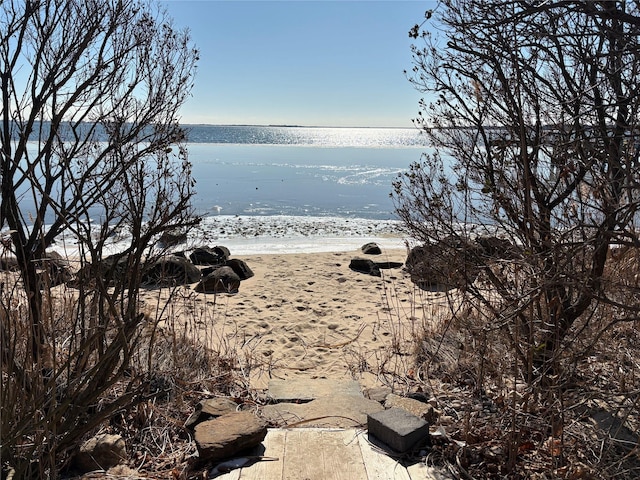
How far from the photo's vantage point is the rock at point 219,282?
27.7ft

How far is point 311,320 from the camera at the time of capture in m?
6.96

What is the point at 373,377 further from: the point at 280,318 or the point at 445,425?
the point at 280,318

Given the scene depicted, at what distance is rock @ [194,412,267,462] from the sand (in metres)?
1.34

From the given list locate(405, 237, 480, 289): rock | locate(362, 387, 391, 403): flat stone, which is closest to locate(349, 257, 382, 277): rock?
locate(405, 237, 480, 289): rock

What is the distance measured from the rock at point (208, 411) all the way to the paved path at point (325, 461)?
1.41ft

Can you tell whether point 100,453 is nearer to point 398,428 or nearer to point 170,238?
point 398,428

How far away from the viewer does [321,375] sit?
5.07 m

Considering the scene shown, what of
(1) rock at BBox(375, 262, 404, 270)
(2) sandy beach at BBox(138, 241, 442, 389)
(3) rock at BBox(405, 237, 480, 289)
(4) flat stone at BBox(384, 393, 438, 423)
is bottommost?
(1) rock at BBox(375, 262, 404, 270)

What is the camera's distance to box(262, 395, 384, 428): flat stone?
3.41 metres

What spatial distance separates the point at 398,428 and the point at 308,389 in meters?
1.50

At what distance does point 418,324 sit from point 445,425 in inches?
127

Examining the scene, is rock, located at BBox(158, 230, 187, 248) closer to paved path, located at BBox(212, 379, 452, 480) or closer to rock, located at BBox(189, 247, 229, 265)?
paved path, located at BBox(212, 379, 452, 480)

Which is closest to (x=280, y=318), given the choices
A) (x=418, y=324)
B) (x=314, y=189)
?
(x=418, y=324)

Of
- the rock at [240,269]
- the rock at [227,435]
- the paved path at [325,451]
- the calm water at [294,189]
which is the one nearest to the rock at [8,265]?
the rock at [227,435]
